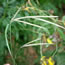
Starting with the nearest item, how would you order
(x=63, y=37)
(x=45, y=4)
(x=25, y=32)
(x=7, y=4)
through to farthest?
(x=63, y=37) → (x=7, y=4) → (x=25, y=32) → (x=45, y=4)

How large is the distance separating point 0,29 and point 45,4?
453 mm

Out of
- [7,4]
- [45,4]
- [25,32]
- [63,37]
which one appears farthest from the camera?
[45,4]

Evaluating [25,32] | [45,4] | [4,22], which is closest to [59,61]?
[25,32]

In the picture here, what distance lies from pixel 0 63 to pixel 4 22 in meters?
0.31

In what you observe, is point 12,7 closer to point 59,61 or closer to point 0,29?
point 0,29

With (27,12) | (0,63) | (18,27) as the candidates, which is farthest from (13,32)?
(0,63)

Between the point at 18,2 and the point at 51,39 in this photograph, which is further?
the point at 18,2

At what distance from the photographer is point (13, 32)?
3.20 feet

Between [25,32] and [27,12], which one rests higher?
[27,12]

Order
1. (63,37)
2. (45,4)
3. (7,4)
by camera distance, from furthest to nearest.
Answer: (45,4), (7,4), (63,37)

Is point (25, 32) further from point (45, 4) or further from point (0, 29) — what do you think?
point (45, 4)

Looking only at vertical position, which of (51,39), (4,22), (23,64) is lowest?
(23,64)

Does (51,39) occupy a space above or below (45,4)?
below

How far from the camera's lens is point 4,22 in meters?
0.94
